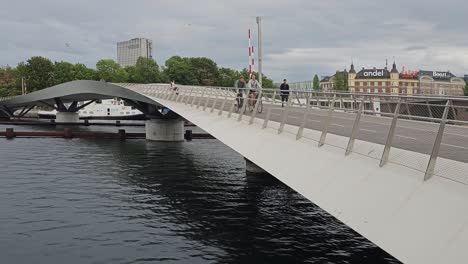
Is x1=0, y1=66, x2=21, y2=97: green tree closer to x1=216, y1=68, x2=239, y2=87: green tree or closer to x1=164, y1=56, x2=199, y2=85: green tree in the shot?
x1=164, y1=56, x2=199, y2=85: green tree

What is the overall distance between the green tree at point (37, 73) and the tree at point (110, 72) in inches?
585

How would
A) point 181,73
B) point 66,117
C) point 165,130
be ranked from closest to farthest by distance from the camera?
point 165,130 < point 66,117 < point 181,73

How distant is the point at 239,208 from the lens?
19.9 m

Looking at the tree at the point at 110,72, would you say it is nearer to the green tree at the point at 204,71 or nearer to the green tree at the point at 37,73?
the green tree at the point at 37,73

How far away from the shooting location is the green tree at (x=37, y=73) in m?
119

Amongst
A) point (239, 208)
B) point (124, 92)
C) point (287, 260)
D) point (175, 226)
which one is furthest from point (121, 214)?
point (124, 92)

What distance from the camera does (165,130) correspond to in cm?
→ 5484

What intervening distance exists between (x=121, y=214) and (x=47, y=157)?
68.9ft

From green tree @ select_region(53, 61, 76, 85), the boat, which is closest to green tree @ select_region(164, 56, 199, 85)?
green tree @ select_region(53, 61, 76, 85)

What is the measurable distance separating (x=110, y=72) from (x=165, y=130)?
303 feet

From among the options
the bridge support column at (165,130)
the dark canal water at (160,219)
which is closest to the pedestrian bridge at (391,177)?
the dark canal water at (160,219)

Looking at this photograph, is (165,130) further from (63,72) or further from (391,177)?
(63,72)

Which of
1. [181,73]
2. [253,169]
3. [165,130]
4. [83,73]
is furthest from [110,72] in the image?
[253,169]

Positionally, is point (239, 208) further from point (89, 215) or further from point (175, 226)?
point (89, 215)
